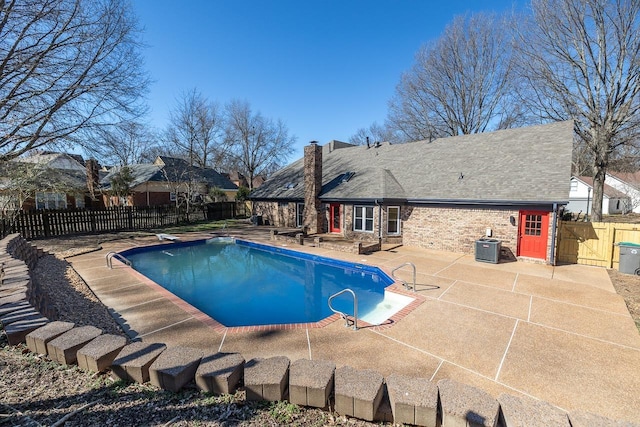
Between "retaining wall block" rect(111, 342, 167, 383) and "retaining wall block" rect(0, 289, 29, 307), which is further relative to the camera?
"retaining wall block" rect(0, 289, 29, 307)

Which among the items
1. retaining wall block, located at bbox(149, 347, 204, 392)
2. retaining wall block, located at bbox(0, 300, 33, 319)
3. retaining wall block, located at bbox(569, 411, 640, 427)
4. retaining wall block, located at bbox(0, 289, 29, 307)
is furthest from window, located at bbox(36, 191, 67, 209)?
retaining wall block, located at bbox(569, 411, 640, 427)

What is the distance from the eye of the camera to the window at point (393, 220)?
49.3 feet

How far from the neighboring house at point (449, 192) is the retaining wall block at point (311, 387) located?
11.2 metres

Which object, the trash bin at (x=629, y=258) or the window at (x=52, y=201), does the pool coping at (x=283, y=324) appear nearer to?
the trash bin at (x=629, y=258)

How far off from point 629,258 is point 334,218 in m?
12.6

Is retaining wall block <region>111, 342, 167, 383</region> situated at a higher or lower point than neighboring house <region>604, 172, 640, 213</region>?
lower

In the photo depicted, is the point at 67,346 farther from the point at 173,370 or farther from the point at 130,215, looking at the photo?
the point at 130,215

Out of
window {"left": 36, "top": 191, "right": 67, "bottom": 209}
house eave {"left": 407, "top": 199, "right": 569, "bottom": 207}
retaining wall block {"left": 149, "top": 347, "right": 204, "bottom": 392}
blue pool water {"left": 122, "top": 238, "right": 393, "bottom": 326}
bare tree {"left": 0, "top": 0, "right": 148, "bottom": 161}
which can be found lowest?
blue pool water {"left": 122, "top": 238, "right": 393, "bottom": 326}

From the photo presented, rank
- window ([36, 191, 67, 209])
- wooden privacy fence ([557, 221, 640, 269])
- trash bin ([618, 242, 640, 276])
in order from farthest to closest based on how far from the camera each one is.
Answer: window ([36, 191, 67, 209]) → wooden privacy fence ([557, 221, 640, 269]) → trash bin ([618, 242, 640, 276])

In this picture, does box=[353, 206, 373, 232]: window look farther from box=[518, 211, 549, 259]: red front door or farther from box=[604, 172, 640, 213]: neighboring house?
box=[604, 172, 640, 213]: neighboring house

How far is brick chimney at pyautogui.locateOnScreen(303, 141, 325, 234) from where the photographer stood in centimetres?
1758

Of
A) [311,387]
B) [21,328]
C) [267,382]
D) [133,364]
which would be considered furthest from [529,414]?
[21,328]

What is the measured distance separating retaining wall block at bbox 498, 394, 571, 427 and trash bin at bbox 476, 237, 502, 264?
947 cm

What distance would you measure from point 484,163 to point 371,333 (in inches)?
466
